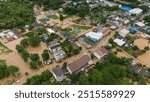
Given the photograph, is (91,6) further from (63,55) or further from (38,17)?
(63,55)

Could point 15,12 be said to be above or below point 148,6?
above

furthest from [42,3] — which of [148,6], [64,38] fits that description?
[148,6]

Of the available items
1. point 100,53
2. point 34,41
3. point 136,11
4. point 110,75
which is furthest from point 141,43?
point 34,41

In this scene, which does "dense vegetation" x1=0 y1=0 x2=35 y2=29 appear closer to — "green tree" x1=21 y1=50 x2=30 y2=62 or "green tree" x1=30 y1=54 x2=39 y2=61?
"green tree" x1=21 y1=50 x2=30 y2=62

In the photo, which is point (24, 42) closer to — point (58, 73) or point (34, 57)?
point (34, 57)

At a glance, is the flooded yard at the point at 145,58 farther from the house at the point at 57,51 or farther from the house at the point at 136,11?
the house at the point at 136,11

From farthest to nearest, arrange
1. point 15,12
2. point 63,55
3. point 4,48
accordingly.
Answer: point 15,12 → point 4,48 → point 63,55

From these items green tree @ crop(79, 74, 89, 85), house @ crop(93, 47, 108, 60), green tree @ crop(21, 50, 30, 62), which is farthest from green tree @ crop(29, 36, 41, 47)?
green tree @ crop(79, 74, 89, 85)
